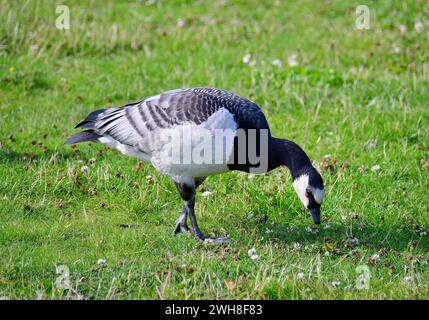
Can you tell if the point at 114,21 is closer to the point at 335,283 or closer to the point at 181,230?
the point at 181,230

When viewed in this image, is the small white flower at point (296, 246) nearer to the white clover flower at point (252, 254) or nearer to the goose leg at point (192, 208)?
the white clover flower at point (252, 254)

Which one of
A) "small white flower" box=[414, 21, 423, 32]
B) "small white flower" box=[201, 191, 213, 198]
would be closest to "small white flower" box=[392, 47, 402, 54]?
"small white flower" box=[414, 21, 423, 32]

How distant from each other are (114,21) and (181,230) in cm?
617

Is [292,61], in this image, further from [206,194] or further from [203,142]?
[203,142]

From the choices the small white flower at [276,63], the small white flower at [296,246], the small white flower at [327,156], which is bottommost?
the small white flower at [296,246]

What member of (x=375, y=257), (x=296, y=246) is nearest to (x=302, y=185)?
(x=296, y=246)

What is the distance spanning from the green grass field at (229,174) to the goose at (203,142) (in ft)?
1.82

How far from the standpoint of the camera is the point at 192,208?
676 cm

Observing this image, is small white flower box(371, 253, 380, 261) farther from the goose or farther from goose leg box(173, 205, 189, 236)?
goose leg box(173, 205, 189, 236)

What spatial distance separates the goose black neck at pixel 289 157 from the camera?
6.44 meters

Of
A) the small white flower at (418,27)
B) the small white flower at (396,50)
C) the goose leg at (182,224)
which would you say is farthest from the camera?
the small white flower at (418,27)

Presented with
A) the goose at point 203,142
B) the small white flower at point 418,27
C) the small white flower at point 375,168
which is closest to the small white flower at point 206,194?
the goose at point 203,142

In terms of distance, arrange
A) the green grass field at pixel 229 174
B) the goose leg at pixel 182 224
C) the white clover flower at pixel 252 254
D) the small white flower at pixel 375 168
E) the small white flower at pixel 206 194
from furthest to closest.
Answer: the small white flower at pixel 375 168 < the small white flower at pixel 206 194 < the goose leg at pixel 182 224 < the white clover flower at pixel 252 254 < the green grass field at pixel 229 174

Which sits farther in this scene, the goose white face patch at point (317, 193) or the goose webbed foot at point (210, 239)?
the goose webbed foot at point (210, 239)
